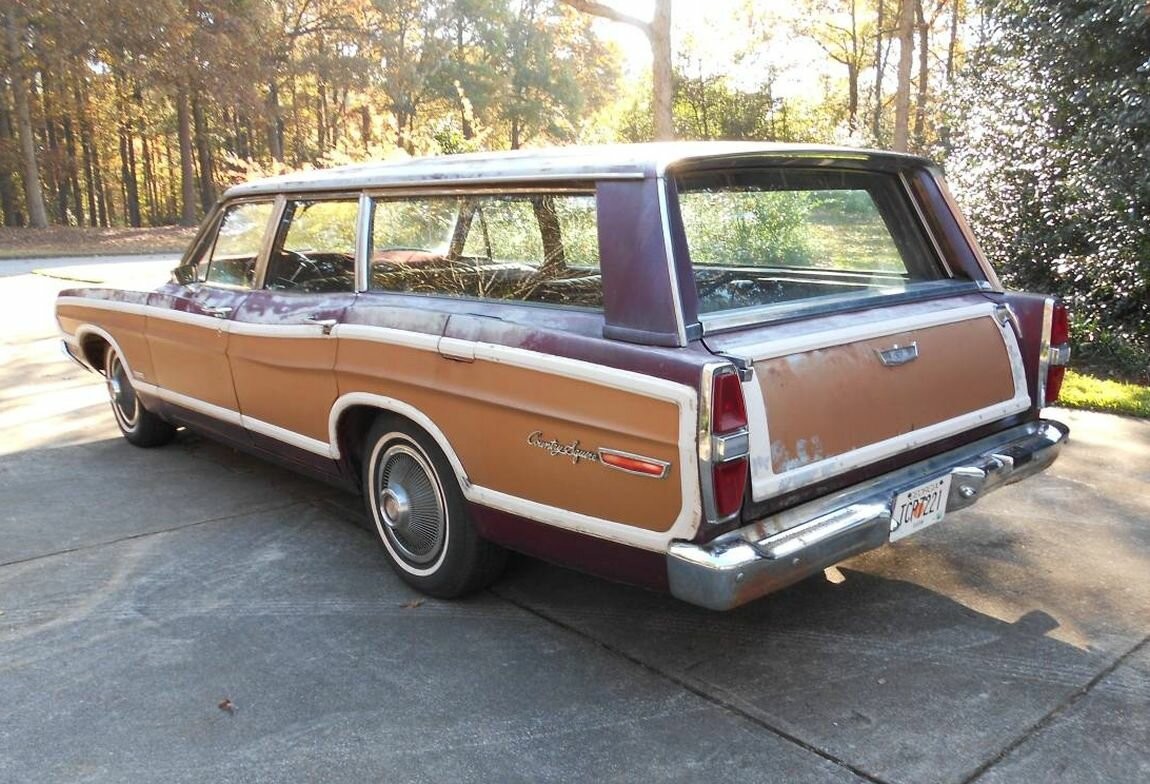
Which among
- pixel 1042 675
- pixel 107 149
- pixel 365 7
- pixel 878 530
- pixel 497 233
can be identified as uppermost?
pixel 365 7

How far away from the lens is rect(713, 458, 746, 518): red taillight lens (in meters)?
2.48

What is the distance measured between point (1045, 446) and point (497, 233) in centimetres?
226

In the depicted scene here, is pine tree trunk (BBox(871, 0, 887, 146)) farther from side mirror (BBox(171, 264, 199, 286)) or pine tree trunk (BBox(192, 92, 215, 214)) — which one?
pine tree trunk (BBox(192, 92, 215, 214))

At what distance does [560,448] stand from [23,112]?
109ft

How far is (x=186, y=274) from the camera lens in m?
4.93

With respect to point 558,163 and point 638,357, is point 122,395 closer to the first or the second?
point 558,163

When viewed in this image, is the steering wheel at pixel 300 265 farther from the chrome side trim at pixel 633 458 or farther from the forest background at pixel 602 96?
the forest background at pixel 602 96

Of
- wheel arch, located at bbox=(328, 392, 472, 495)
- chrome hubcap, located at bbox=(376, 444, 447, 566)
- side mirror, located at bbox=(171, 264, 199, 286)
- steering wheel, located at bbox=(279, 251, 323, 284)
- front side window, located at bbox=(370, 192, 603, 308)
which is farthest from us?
side mirror, located at bbox=(171, 264, 199, 286)

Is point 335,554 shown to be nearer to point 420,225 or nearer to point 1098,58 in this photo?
point 420,225

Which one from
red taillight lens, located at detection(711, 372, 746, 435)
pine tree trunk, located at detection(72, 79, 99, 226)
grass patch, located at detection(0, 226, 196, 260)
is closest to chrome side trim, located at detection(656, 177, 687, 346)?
red taillight lens, located at detection(711, 372, 746, 435)

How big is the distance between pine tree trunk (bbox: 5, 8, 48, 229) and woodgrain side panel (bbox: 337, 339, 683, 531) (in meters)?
31.4

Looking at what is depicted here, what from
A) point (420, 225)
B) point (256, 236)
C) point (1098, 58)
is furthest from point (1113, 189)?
point (256, 236)

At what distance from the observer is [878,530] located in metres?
2.78

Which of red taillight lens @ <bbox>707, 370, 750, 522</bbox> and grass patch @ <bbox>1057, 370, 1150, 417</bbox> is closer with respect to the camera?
red taillight lens @ <bbox>707, 370, 750, 522</bbox>
